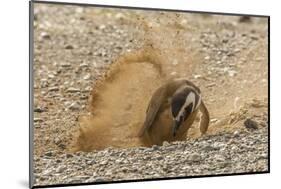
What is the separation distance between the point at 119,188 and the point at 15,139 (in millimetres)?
549

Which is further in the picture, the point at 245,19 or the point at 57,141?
the point at 245,19

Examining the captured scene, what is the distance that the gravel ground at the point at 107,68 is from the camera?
222cm

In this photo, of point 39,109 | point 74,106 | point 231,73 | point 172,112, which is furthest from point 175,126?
point 39,109

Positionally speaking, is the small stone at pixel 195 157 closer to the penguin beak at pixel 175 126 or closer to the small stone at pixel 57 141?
the penguin beak at pixel 175 126

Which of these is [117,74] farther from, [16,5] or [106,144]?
[16,5]

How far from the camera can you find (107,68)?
7.59ft

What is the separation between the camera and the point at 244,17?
2.56 m

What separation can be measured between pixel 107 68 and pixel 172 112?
0.40 m

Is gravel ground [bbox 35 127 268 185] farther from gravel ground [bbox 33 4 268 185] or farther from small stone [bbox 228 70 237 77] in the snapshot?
small stone [bbox 228 70 237 77]

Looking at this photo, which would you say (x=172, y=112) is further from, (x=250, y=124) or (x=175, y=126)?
(x=250, y=124)

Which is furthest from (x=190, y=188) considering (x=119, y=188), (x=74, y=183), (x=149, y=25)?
(x=149, y=25)

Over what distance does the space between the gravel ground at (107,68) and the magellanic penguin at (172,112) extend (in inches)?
1.8

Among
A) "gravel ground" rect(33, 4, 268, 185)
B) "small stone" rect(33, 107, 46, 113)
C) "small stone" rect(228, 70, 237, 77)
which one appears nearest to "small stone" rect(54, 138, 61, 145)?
"gravel ground" rect(33, 4, 268, 185)

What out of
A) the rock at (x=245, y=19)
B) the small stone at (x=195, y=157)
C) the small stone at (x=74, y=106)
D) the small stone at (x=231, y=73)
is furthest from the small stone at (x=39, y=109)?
the rock at (x=245, y=19)
